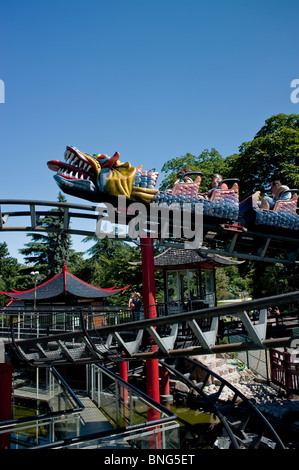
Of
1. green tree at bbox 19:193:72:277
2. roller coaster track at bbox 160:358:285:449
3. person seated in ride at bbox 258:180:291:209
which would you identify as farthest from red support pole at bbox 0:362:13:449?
green tree at bbox 19:193:72:277

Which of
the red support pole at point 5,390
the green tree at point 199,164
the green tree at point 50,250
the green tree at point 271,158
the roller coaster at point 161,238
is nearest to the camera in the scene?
the roller coaster at point 161,238

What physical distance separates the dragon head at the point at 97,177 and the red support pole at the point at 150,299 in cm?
169

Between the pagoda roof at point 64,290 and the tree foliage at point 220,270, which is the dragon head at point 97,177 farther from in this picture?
the pagoda roof at point 64,290

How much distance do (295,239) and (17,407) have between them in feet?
39.3

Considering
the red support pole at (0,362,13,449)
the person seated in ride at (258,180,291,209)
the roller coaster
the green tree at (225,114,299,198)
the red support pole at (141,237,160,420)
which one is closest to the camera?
the roller coaster

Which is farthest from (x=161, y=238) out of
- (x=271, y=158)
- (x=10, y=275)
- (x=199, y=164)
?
(x=10, y=275)

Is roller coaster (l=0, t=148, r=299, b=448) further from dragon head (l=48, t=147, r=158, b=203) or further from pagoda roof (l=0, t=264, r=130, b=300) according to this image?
pagoda roof (l=0, t=264, r=130, b=300)

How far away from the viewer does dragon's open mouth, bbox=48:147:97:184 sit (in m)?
9.34

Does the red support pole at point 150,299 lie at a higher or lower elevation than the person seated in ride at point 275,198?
lower

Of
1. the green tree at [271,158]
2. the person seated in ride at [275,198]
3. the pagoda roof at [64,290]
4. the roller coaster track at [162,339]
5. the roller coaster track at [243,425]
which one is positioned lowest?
the roller coaster track at [243,425]

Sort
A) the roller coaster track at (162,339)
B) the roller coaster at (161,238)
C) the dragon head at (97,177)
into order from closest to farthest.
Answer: the roller coaster track at (162,339) < the roller coaster at (161,238) < the dragon head at (97,177)

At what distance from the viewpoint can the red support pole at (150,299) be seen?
10172mm

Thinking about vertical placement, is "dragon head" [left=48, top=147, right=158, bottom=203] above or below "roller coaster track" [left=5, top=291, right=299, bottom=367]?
above

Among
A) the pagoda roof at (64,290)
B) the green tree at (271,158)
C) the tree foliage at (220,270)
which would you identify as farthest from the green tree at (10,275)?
the green tree at (271,158)
